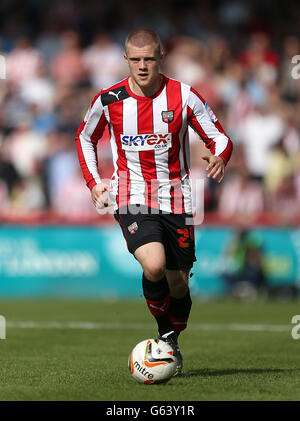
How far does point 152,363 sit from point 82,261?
8162mm

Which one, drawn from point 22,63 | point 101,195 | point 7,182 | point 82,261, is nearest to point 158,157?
point 101,195

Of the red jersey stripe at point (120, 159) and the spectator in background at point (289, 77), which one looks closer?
the red jersey stripe at point (120, 159)

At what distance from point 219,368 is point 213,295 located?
714 centimetres

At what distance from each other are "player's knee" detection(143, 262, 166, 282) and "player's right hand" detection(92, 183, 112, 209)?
0.53 meters

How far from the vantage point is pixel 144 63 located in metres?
5.83

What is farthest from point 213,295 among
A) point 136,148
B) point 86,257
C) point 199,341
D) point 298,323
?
point 136,148

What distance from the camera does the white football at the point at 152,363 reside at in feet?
17.9

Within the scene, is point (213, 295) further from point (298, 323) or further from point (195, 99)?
point (195, 99)

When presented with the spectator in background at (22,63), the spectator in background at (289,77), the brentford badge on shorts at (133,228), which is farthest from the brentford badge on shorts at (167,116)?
the spectator in background at (22,63)

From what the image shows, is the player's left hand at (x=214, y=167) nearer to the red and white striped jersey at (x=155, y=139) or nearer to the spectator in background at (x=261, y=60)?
the red and white striped jersey at (x=155, y=139)

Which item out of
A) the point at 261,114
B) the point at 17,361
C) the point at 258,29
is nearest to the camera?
the point at 17,361

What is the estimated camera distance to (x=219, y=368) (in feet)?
20.8

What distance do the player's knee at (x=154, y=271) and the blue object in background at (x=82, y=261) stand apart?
25.4 feet

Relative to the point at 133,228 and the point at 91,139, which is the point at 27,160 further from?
the point at 133,228
